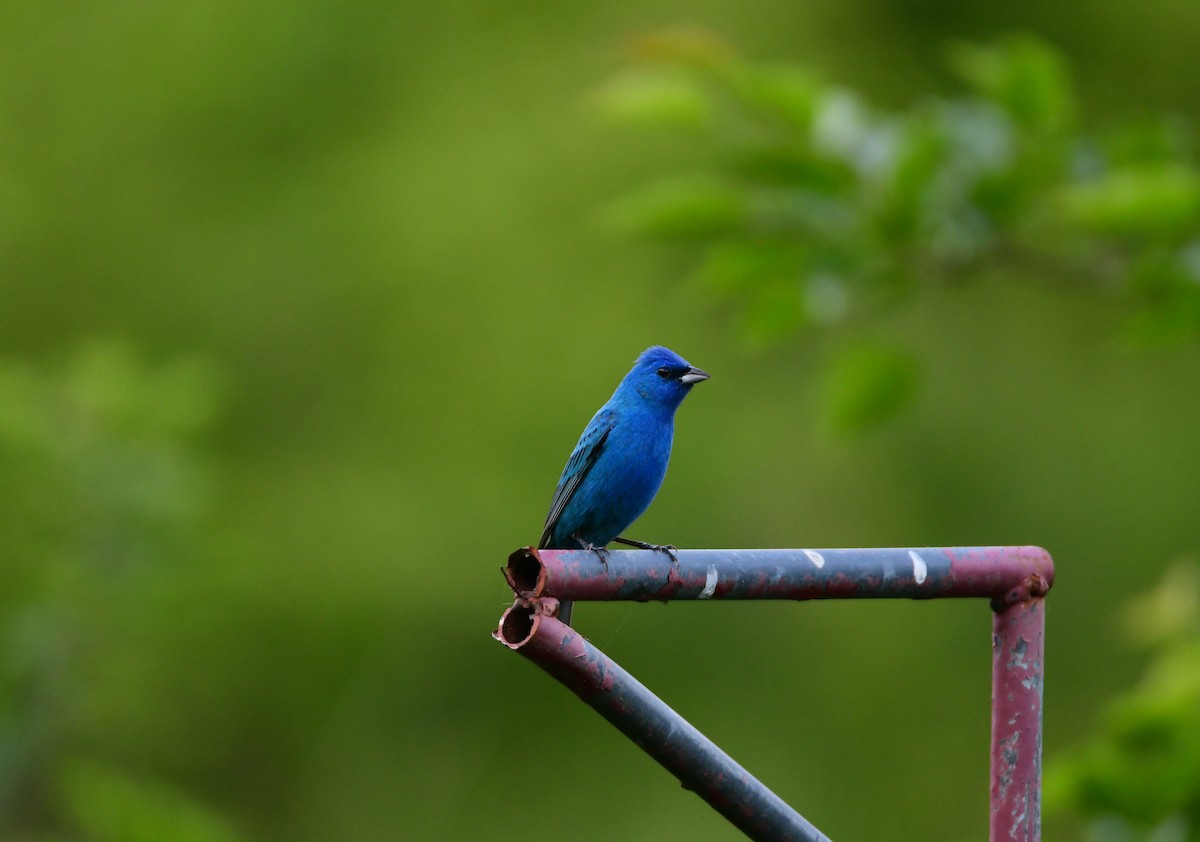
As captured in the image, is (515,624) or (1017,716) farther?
(1017,716)

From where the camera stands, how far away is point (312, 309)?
12523mm

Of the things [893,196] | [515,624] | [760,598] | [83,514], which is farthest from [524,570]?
[83,514]

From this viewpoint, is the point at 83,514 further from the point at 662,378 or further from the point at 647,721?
the point at 647,721

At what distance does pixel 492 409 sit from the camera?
11.8 metres

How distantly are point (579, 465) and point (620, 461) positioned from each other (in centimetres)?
14

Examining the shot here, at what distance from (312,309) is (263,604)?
2.44 metres

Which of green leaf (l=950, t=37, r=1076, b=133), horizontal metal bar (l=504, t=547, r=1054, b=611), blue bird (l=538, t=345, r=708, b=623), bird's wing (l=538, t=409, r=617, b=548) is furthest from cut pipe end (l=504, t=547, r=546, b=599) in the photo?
bird's wing (l=538, t=409, r=617, b=548)

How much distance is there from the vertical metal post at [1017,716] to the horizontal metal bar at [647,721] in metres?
0.42

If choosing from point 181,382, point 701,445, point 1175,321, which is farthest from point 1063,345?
point 1175,321

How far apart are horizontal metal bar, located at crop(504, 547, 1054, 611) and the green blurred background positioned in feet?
24.2

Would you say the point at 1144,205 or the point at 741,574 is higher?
the point at 1144,205

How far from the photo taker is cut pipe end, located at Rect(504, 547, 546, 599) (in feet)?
7.23

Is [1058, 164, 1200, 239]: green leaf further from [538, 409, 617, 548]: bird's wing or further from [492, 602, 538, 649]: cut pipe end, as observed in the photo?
[538, 409, 617, 548]: bird's wing

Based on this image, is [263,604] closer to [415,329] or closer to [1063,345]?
[415,329]
